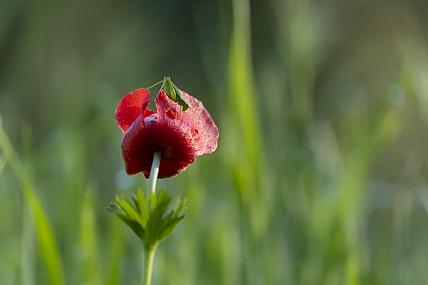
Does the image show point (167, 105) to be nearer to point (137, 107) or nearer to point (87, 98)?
point (137, 107)

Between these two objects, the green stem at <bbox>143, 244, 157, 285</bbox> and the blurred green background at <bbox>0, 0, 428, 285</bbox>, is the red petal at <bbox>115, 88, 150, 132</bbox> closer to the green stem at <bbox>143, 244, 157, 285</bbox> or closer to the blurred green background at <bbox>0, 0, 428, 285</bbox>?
the green stem at <bbox>143, 244, 157, 285</bbox>

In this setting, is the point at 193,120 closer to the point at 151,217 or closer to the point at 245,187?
the point at 151,217

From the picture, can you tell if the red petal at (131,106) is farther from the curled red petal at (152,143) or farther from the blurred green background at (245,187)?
the blurred green background at (245,187)

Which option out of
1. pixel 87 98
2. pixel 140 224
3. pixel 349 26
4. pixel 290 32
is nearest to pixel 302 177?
pixel 290 32

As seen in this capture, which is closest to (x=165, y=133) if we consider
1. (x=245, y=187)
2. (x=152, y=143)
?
(x=152, y=143)

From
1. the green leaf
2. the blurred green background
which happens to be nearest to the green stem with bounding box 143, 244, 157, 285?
the green leaf

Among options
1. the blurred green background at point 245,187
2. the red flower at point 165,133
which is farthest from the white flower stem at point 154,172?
the blurred green background at point 245,187
